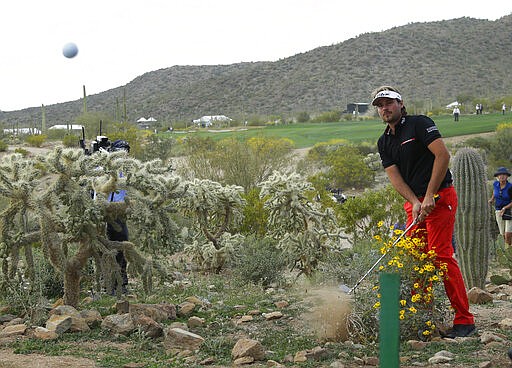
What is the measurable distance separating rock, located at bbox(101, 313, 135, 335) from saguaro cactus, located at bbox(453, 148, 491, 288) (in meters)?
4.51

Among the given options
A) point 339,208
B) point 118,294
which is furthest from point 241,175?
point 118,294

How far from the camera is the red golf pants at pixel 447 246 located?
5.89 meters

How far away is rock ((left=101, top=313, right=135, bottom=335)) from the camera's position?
662 cm

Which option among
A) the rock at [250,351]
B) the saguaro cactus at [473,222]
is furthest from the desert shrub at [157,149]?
the rock at [250,351]

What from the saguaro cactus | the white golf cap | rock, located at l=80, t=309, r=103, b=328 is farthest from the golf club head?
the saguaro cactus

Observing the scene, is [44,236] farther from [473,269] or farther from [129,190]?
[473,269]

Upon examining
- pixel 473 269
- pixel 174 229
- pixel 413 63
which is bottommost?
pixel 473 269

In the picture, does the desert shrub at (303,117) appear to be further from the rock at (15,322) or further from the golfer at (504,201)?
the rock at (15,322)

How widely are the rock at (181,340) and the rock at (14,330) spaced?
144 cm

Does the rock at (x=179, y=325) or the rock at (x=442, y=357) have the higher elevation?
the rock at (x=442, y=357)

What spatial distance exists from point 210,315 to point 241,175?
11.0m

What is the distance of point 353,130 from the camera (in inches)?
1774

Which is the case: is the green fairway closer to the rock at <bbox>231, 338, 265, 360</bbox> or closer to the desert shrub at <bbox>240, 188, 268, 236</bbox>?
the desert shrub at <bbox>240, 188, 268, 236</bbox>

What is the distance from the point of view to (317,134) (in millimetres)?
45062
